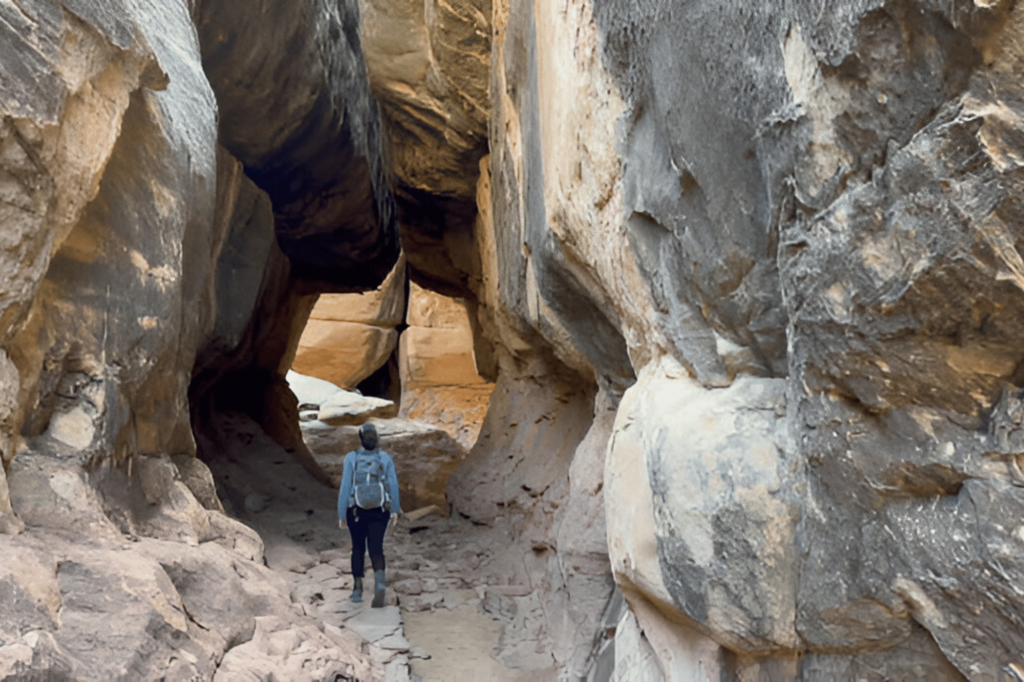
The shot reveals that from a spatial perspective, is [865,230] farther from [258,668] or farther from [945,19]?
[258,668]

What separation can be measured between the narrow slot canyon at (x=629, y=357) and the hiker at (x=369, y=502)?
329 mm

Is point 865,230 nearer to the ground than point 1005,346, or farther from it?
farther from it

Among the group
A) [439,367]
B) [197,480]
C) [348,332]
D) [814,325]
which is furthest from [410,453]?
[814,325]

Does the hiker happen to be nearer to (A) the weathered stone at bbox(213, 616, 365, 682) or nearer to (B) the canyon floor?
(B) the canyon floor

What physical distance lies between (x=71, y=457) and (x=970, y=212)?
11.8 ft

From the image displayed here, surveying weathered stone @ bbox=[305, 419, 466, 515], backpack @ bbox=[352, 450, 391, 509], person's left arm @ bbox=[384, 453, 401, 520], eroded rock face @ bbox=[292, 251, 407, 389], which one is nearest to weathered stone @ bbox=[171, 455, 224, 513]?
backpack @ bbox=[352, 450, 391, 509]

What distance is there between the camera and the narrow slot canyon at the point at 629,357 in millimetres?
1436

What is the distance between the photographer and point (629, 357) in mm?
3777

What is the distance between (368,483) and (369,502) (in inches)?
4.9

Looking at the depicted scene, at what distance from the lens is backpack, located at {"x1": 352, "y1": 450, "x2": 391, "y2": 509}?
4.63 meters

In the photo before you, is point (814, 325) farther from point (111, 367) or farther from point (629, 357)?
point (111, 367)

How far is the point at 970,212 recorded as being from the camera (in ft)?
4.30

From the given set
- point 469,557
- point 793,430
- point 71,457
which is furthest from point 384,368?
point 793,430

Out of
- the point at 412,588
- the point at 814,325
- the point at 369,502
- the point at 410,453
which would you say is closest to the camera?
the point at 814,325
